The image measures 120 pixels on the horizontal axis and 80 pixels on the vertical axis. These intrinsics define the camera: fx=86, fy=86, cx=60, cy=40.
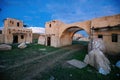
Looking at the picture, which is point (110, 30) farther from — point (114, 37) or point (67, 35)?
point (67, 35)

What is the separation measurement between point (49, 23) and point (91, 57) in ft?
48.7

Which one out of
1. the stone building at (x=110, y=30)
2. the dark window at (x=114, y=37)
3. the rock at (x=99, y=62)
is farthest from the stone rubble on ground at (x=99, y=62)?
the dark window at (x=114, y=37)

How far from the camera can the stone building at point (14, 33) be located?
2211 cm

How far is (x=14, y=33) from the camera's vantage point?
23.1 m

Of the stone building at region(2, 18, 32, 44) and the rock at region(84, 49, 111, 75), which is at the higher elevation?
the stone building at region(2, 18, 32, 44)

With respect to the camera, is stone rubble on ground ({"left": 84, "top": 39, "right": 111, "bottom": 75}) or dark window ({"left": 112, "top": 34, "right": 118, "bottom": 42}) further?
dark window ({"left": 112, "top": 34, "right": 118, "bottom": 42})

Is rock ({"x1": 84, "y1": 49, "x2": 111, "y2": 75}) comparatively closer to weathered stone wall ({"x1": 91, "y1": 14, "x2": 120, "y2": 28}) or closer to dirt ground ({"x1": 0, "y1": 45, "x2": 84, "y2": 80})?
dirt ground ({"x1": 0, "y1": 45, "x2": 84, "y2": 80})

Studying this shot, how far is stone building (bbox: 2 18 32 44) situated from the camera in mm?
22109

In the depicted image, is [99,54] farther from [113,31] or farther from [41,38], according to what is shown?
[41,38]

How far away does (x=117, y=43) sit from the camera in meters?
10.8

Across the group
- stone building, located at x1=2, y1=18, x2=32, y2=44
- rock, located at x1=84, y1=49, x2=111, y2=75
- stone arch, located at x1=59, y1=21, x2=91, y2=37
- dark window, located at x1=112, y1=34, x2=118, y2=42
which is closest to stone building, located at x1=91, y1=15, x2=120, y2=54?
dark window, located at x1=112, y1=34, x2=118, y2=42

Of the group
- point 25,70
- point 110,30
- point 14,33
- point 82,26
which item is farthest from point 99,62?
point 14,33

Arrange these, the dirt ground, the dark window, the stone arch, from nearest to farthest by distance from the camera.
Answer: the dirt ground < the dark window < the stone arch

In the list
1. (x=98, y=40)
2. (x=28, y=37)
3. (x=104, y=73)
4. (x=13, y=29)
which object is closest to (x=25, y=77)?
(x=104, y=73)
